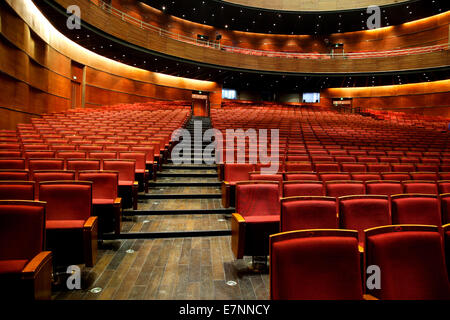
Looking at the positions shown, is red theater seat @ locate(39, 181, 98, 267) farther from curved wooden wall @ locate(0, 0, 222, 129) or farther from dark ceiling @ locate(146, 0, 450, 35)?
dark ceiling @ locate(146, 0, 450, 35)

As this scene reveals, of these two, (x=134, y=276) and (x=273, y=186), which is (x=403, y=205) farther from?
(x=134, y=276)

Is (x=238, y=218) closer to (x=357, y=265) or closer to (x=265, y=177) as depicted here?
(x=265, y=177)

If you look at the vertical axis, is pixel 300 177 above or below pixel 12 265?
above

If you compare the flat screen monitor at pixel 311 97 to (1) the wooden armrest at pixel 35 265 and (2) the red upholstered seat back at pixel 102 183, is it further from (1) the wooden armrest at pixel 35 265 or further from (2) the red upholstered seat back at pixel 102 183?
(1) the wooden armrest at pixel 35 265

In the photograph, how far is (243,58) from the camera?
316 inches

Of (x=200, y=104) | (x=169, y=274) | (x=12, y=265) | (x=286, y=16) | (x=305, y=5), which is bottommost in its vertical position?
(x=169, y=274)

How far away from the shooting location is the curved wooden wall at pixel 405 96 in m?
7.95

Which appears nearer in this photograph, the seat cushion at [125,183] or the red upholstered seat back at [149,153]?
the seat cushion at [125,183]

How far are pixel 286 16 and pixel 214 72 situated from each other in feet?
10.3

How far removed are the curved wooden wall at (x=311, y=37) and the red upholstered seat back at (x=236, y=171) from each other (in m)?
7.19

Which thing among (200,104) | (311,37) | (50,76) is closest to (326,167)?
(50,76)

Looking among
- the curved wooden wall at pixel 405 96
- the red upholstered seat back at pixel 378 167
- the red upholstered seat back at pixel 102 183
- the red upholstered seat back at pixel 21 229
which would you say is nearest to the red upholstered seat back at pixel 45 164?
the red upholstered seat back at pixel 102 183

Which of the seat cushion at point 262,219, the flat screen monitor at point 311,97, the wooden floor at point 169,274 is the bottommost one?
the wooden floor at point 169,274
